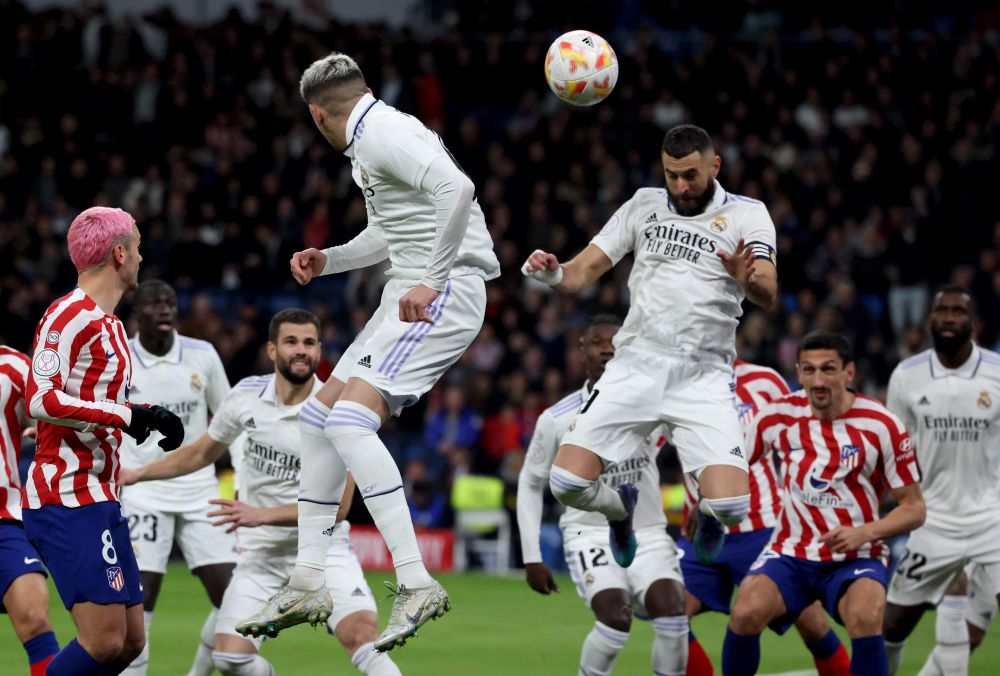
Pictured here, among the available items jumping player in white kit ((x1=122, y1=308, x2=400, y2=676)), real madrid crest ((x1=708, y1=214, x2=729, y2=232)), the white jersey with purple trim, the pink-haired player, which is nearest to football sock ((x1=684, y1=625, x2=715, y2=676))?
jumping player in white kit ((x1=122, y1=308, x2=400, y2=676))

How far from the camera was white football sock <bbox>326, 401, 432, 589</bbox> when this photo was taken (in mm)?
6594

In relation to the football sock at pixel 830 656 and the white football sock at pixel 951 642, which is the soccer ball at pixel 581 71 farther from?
the white football sock at pixel 951 642

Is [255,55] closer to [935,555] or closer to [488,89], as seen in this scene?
[488,89]

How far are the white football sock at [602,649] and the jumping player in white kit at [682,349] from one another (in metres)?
1.14

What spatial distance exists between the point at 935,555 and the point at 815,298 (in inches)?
307

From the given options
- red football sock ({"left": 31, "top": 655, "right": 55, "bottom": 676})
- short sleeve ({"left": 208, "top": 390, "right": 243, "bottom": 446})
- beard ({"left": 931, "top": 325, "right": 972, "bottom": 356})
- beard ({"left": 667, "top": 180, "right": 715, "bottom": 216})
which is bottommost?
red football sock ({"left": 31, "top": 655, "right": 55, "bottom": 676})

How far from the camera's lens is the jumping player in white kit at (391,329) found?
6.48m

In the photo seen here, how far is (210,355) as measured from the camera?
10.0m

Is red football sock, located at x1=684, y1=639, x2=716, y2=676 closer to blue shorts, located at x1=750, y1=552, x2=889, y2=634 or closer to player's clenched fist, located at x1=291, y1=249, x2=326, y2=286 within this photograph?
blue shorts, located at x1=750, y1=552, x2=889, y2=634

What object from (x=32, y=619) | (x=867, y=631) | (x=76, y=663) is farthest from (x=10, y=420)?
(x=867, y=631)

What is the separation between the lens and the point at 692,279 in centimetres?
769

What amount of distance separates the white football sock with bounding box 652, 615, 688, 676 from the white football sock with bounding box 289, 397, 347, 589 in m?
2.52

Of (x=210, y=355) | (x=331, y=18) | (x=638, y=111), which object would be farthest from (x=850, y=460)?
(x=331, y=18)

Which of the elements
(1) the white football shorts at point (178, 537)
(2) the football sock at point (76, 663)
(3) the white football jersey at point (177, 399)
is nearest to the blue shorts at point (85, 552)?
(2) the football sock at point (76, 663)
